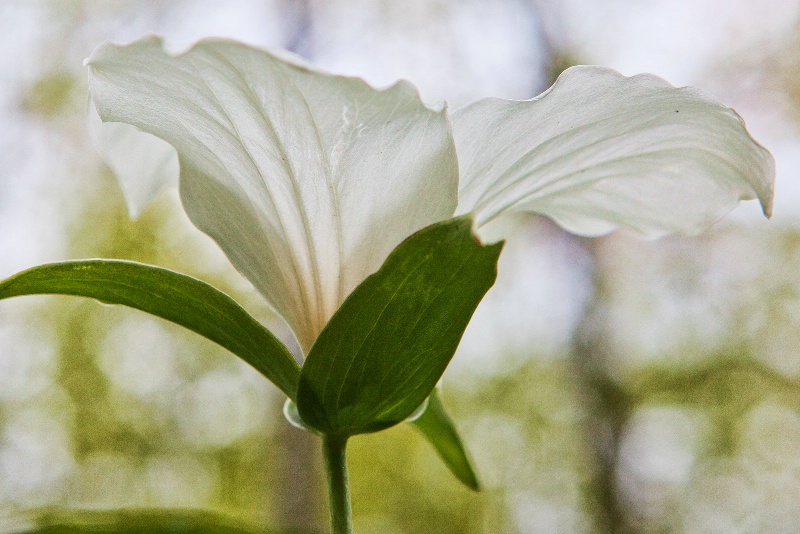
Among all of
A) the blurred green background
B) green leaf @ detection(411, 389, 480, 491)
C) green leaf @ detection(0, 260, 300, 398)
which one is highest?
green leaf @ detection(0, 260, 300, 398)

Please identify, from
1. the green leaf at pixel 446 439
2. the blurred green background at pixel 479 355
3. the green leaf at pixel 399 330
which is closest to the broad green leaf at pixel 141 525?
the green leaf at pixel 399 330

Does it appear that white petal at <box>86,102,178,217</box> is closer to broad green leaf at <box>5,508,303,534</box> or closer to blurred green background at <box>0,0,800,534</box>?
broad green leaf at <box>5,508,303,534</box>

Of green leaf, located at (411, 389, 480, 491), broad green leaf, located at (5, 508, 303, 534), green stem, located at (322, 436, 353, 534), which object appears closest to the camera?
broad green leaf, located at (5, 508, 303, 534)

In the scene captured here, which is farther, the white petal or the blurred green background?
the blurred green background

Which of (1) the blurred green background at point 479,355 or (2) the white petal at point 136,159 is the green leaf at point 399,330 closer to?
(2) the white petal at point 136,159

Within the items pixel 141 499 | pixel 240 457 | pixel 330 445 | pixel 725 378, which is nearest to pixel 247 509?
pixel 240 457

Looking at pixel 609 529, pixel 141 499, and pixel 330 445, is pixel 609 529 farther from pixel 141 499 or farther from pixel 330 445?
pixel 141 499

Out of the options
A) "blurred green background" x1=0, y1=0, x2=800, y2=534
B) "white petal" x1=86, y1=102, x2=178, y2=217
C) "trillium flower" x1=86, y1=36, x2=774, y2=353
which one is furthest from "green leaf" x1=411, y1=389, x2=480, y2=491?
"blurred green background" x1=0, y1=0, x2=800, y2=534
